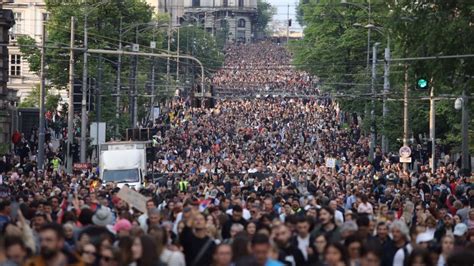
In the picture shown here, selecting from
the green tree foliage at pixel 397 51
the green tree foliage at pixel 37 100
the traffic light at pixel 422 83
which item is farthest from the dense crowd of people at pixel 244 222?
the green tree foliage at pixel 37 100

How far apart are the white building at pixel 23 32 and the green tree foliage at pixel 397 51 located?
1870 cm

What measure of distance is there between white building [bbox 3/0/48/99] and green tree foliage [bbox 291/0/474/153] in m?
18.7

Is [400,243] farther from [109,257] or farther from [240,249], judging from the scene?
[109,257]

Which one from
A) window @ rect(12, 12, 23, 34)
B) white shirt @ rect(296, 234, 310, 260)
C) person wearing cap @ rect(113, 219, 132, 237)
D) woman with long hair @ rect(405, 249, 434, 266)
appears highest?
window @ rect(12, 12, 23, 34)

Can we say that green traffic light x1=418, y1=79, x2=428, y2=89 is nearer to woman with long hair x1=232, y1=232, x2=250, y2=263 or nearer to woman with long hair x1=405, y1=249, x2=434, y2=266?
woman with long hair x1=405, y1=249, x2=434, y2=266

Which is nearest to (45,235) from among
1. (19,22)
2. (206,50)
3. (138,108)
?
(138,108)

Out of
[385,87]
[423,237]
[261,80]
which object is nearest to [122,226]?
[423,237]

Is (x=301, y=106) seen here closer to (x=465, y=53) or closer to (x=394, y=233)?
(x=465, y=53)

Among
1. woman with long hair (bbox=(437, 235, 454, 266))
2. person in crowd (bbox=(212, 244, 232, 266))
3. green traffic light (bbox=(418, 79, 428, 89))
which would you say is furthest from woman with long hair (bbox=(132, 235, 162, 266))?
green traffic light (bbox=(418, 79, 428, 89))

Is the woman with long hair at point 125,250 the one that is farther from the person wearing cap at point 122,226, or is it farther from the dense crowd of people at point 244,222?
the person wearing cap at point 122,226

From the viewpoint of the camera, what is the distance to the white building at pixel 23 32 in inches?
4481

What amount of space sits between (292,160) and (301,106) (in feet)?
193

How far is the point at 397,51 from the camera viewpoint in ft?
186

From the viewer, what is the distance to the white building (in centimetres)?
11381
